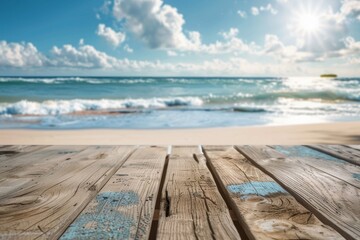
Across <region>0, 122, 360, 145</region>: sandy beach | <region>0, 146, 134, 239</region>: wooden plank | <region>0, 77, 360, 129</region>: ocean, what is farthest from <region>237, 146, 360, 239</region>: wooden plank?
<region>0, 77, 360, 129</region>: ocean

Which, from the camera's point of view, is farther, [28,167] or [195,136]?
[195,136]

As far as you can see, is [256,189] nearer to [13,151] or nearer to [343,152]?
[343,152]

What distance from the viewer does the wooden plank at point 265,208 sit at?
2.78 ft

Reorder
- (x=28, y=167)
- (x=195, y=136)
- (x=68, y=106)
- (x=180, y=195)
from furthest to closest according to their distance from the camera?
(x=68, y=106)
(x=195, y=136)
(x=28, y=167)
(x=180, y=195)

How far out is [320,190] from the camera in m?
1.21

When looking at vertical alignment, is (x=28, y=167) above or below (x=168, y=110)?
above

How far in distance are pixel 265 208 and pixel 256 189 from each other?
7.3 inches

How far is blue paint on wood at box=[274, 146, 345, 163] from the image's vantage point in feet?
5.93

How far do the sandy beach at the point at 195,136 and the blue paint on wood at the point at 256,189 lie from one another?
4.74 metres

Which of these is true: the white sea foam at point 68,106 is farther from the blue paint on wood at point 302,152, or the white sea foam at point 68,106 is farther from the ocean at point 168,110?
the blue paint on wood at point 302,152

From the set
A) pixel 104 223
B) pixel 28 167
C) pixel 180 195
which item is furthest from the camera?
pixel 28 167

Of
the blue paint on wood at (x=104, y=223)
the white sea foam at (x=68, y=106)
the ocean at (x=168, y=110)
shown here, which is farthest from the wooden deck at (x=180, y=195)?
the white sea foam at (x=68, y=106)

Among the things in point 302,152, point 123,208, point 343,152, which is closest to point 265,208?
point 123,208

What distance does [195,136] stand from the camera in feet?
22.3
